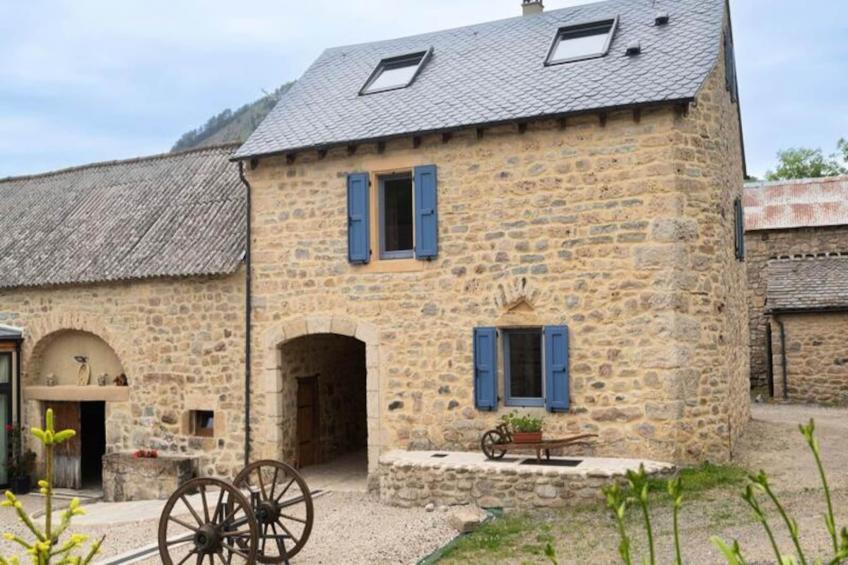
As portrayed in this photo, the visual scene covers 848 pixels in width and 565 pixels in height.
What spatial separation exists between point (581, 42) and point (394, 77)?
3190 millimetres

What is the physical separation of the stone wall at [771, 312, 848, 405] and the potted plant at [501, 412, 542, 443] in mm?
9594

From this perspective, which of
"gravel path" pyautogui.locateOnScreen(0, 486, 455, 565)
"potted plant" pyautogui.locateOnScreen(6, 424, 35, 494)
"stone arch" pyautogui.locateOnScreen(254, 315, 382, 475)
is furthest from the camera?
"potted plant" pyautogui.locateOnScreen(6, 424, 35, 494)

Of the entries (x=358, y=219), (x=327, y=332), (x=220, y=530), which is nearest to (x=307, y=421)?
(x=327, y=332)

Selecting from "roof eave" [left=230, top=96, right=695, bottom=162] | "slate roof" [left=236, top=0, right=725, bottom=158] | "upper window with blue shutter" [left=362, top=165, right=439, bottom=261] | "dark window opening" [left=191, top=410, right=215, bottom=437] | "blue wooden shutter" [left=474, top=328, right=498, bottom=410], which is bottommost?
"dark window opening" [left=191, top=410, right=215, bottom=437]

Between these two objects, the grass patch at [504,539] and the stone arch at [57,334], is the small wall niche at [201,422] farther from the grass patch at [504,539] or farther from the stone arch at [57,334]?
the grass patch at [504,539]

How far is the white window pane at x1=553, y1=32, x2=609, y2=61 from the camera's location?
40.2 feet

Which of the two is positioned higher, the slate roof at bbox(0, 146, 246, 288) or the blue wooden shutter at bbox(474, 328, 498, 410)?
the slate roof at bbox(0, 146, 246, 288)

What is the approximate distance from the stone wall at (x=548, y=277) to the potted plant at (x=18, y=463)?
203 inches

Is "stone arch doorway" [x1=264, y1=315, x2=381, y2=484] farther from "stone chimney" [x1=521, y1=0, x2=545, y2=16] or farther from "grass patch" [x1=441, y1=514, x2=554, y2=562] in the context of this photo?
"stone chimney" [x1=521, y1=0, x2=545, y2=16]

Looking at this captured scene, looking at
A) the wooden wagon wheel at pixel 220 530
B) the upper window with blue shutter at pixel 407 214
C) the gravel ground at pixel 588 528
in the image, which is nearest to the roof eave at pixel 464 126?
the upper window with blue shutter at pixel 407 214

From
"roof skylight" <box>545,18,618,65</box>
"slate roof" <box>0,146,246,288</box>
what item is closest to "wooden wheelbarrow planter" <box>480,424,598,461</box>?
"slate roof" <box>0,146,246,288</box>

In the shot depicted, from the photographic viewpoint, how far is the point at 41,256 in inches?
598

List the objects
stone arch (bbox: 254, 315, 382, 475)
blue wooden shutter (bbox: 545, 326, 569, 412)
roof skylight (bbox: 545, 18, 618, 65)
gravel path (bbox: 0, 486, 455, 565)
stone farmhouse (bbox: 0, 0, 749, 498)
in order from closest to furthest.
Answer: gravel path (bbox: 0, 486, 455, 565), stone farmhouse (bbox: 0, 0, 749, 498), blue wooden shutter (bbox: 545, 326, 569, 412), stone arch (bbox: 254, 315, 382, 475), roof skylight (bbox: 545, 18, 618, 65)

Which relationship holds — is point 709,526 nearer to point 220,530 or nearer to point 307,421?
point 220,530
